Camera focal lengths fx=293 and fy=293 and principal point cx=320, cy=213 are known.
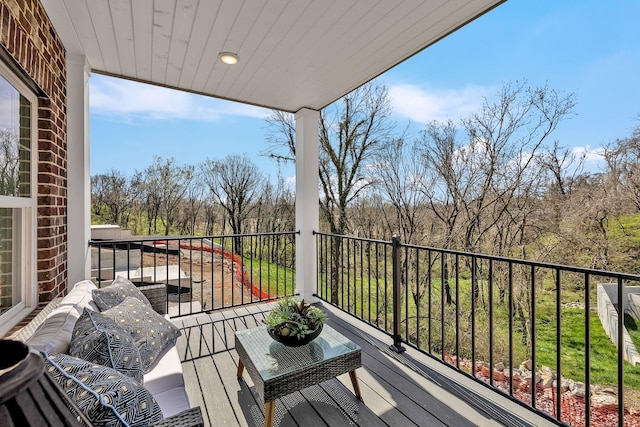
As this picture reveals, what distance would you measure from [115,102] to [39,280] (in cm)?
704

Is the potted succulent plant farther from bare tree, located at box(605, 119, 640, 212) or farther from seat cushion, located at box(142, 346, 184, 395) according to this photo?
bare tree, located at box(605, 119, 640, 212)

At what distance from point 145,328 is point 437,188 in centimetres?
654

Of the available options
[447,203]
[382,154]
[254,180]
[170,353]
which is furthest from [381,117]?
[170,353]

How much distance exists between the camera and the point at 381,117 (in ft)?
25.5

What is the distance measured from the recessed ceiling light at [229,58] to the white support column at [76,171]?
1.19m

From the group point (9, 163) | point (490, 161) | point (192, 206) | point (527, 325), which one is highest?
point (490, 161)

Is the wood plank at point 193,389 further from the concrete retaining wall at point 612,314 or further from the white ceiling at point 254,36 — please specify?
the concrete retaining wall at point 612,314

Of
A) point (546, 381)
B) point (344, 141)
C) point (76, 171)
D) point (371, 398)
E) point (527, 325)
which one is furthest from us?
point (344, 141)

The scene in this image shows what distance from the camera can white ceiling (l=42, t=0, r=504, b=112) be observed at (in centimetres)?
198

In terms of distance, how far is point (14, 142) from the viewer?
1760 millimetres

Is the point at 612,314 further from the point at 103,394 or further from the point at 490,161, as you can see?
the point at 103,394

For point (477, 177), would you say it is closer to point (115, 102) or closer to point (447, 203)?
point (447, 203)

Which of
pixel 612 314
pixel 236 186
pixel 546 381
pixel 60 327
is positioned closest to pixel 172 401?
pixel 60 327

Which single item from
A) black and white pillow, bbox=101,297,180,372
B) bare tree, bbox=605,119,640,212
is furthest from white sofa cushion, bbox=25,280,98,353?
bare tree, bbox=605,119,640,212
